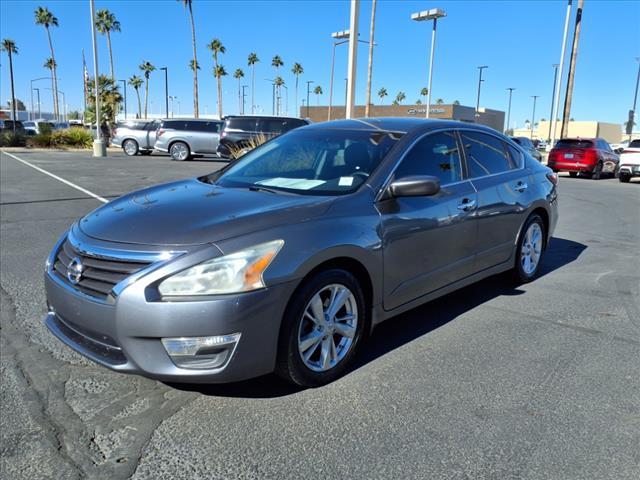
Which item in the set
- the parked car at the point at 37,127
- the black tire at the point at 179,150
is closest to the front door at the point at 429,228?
the black tire at the point at 179,150

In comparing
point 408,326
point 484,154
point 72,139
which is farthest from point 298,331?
point 72,139

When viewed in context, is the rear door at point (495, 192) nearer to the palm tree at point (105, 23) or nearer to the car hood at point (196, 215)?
the car hood at point (196, 215)

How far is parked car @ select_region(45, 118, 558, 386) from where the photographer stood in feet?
9.26

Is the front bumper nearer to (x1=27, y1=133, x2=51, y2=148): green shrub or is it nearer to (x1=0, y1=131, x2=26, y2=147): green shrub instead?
(x1=27, y1=133, x2=51, y2=148): green shrub

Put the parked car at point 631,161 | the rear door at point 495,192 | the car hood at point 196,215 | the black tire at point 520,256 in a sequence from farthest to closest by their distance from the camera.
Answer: the parked car at point 631,161
the black tire at point 520,256
the rear door at point 495,192
the car hood at point 196,215

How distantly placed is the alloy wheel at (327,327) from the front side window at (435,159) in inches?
41.1

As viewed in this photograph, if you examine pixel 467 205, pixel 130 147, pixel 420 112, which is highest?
pixel 420 112

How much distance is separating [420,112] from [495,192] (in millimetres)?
71829

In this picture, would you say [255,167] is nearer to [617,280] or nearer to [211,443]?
[211,443]

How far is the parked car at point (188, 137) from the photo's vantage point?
2419 centimetres

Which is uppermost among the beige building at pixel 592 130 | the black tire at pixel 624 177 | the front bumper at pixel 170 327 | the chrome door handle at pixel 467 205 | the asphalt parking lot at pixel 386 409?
the beige building at pixel 592 130

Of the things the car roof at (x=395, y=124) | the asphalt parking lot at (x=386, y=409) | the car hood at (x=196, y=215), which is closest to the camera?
the asphalt parking lot at (x=386, y=409)

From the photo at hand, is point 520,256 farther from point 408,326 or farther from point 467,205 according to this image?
point 408,326

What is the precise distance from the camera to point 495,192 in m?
4.92
